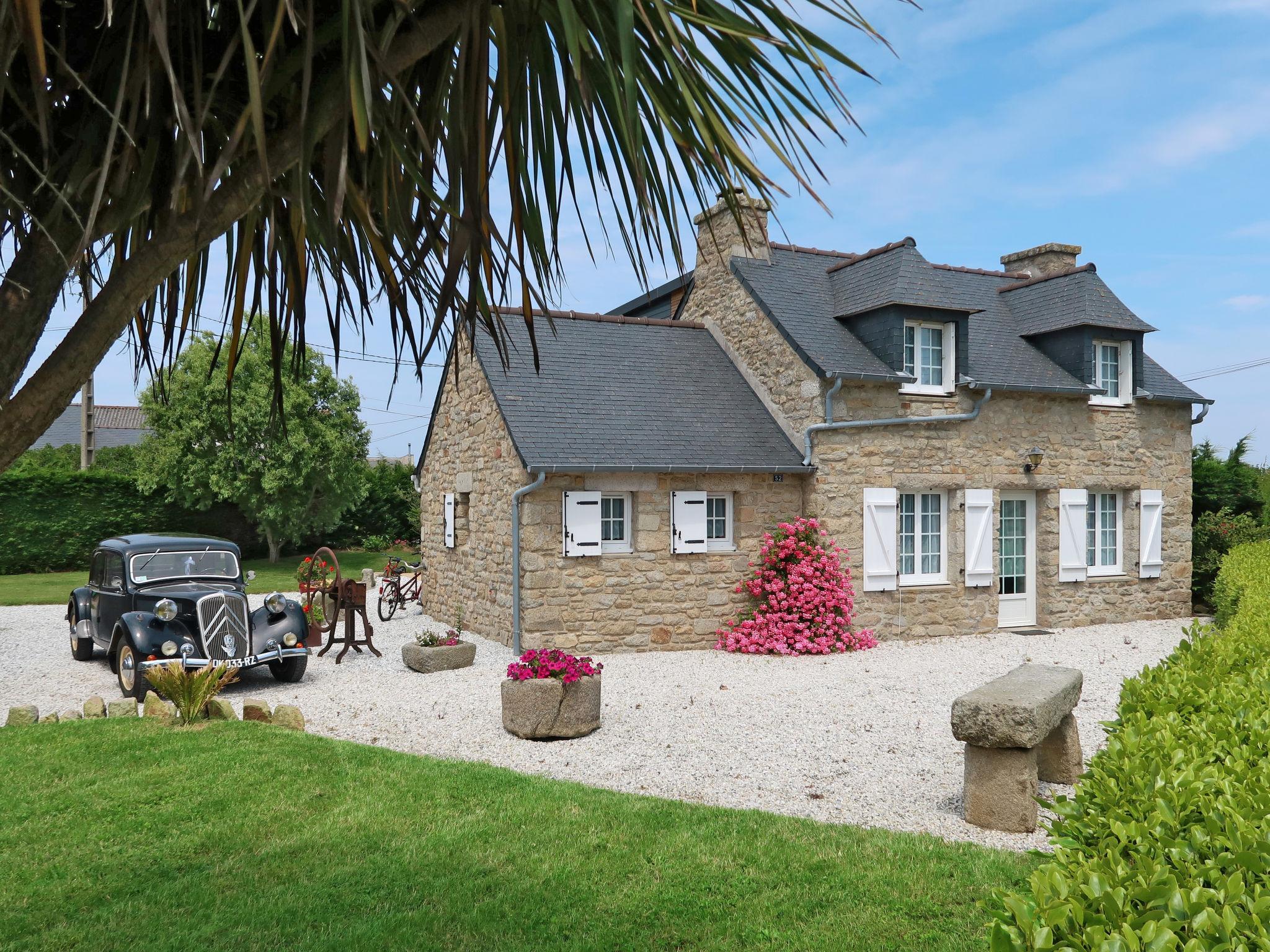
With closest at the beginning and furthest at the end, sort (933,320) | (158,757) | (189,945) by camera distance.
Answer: (189,945)
(158,757)
(933,320)

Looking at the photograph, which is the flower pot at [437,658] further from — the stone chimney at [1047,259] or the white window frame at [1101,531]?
the stone chimney at [1047,259]

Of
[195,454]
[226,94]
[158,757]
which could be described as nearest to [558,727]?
[158,757]

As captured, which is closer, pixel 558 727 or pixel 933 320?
pixel 558 727

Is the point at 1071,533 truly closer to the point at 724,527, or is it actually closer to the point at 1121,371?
the point at 1121,371

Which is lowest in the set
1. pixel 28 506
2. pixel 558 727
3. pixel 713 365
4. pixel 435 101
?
pixel 558 727

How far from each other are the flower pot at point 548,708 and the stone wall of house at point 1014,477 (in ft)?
18.5

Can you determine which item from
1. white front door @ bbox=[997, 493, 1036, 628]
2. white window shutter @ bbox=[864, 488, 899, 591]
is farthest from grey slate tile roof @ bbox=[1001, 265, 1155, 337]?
white window shutter @ bbox=[864, 488, 899, 591]

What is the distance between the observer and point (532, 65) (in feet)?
7.61

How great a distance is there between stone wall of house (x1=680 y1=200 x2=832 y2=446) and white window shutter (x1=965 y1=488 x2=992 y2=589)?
2.67m

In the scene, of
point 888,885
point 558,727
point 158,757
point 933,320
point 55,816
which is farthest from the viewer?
point 933,320

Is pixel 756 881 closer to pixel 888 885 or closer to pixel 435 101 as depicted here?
pixel 888 885

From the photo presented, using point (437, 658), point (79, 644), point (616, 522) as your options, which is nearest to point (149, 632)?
point (437, 658)

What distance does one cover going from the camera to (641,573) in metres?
11.4

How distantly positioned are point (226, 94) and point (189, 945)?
10.3 ft
